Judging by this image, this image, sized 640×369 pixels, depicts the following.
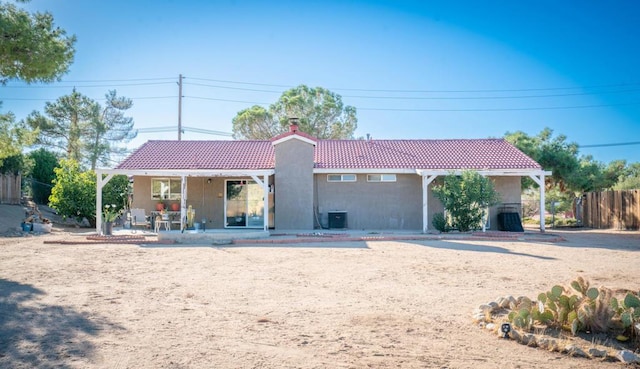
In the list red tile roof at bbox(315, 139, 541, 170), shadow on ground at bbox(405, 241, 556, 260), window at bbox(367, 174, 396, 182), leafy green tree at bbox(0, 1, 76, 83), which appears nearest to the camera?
leafy green tree at bbox(0, 1, 76, 83)

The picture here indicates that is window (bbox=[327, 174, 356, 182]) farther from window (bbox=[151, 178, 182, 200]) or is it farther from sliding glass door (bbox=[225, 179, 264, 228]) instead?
window (bbox=[151, 178, 182, 200])

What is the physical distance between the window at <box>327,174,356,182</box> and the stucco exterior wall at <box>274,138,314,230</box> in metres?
1.03

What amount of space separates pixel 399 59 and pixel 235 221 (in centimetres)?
1009

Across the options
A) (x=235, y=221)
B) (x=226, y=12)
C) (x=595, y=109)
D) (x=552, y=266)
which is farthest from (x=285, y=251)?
(x=595, y=109)

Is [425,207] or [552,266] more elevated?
[425,207]

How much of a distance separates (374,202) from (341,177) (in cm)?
179

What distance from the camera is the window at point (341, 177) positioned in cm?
1972

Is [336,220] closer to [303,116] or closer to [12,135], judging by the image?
[12,135]

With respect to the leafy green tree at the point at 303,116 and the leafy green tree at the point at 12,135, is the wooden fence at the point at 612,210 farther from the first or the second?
the leafy green tree at the point at 12,135

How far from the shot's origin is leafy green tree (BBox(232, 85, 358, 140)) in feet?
117

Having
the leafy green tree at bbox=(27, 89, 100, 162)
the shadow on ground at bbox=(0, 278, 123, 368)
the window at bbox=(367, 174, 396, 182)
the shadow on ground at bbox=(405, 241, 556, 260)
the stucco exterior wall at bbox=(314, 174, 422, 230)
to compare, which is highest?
the leafy green tree at bbox=(27, 89, 100, 162)

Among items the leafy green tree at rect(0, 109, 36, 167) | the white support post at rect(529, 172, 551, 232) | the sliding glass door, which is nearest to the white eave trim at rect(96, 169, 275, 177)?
the sliding glass door

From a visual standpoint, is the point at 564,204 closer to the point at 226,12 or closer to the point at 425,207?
the point at 425,207

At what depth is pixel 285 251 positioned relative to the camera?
12.2m
